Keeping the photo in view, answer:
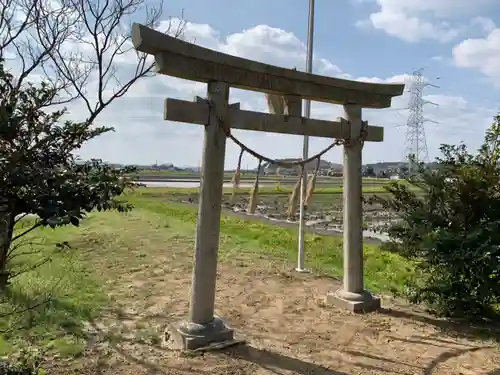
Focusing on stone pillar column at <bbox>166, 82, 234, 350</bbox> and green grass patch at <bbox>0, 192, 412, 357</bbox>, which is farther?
green grass patch at <bbox>0, 192, 412, 357</bbox>

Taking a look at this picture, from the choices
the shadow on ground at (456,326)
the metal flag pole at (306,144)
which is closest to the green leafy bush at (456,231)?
the shadow on ground at (456,326)

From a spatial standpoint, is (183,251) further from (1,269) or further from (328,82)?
(1,269)

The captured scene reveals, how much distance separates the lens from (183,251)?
8.44 meters

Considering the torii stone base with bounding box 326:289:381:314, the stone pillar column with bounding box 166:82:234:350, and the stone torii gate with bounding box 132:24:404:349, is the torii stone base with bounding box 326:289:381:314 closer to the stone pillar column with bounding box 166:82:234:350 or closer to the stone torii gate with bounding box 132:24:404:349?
the stone torii gate with bounding box 132:24:404:349

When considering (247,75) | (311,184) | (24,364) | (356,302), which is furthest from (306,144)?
(24,364)

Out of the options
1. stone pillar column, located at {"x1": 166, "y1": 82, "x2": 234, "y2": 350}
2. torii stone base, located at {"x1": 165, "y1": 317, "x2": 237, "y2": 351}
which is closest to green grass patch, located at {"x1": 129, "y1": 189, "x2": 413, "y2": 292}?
torii stone base, located at {"x1": 165, "y1": 317, "x2": 237, "y2": 351}

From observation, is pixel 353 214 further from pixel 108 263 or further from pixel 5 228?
pixel 108 263

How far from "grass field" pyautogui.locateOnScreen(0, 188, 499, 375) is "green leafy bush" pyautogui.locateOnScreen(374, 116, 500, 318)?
0.48m

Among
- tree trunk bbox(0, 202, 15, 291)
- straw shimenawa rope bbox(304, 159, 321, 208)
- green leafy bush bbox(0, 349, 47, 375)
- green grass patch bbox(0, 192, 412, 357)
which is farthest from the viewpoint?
straw shimenawa rope bbox(304, 159, 321, 208)

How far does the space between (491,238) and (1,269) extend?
14.5ft

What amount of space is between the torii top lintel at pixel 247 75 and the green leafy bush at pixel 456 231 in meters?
1.10

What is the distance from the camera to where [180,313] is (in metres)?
5.09

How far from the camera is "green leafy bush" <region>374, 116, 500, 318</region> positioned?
4641mm

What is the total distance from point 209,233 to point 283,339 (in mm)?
1315
